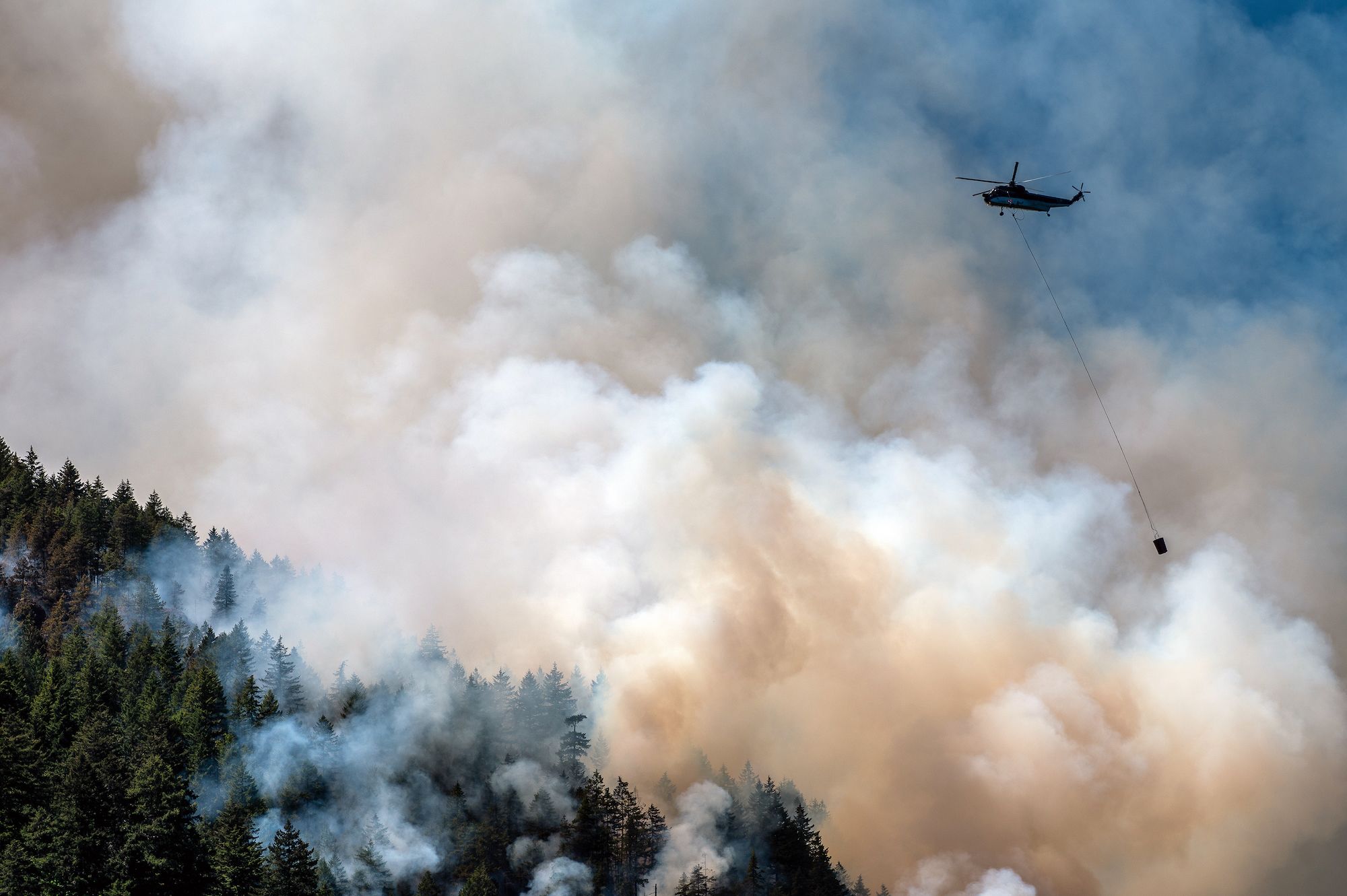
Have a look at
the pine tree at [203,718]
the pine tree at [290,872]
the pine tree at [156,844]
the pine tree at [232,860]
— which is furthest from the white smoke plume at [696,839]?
the pine tree at [156,844]

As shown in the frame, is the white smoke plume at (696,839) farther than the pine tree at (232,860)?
Yes

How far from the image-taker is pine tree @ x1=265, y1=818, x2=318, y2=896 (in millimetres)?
78500

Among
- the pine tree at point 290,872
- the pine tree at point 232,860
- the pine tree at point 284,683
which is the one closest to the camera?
the pine tree at point 232,860

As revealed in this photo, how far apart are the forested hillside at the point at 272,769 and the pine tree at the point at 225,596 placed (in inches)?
15.2

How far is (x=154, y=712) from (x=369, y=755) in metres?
24.7

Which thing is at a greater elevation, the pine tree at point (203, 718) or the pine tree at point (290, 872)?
the pine tree at point (203, 718)

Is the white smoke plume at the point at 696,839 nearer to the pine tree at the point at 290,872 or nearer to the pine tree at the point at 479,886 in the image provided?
the pine tree at the point at 479,886

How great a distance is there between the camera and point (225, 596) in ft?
534

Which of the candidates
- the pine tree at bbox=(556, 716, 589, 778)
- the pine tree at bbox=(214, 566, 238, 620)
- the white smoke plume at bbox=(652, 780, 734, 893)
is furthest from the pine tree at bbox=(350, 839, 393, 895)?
the pine tree at bbox=(214, 566, 238, 620)

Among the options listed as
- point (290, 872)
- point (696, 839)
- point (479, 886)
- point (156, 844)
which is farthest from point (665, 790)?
point (156, 844)

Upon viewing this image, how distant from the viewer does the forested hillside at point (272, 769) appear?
7244 cm

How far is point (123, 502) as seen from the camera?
6496 inches

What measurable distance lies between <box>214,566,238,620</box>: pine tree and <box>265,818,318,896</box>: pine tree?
281 ft

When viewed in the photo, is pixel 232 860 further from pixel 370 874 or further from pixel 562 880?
pixel 562 880
